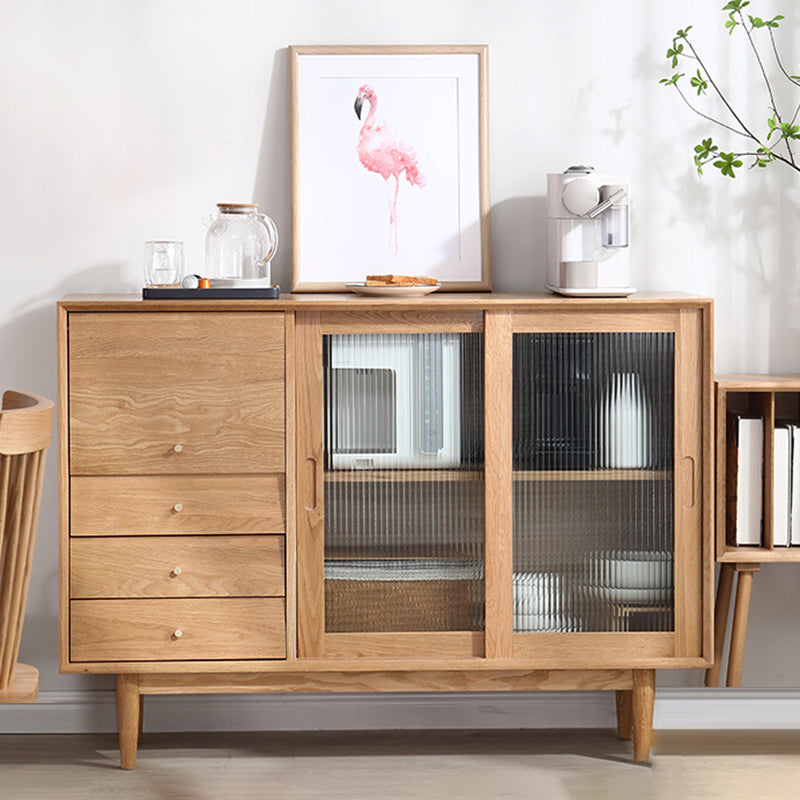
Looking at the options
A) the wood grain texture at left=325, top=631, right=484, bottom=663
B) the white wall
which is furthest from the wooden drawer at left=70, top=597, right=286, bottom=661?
the white wall

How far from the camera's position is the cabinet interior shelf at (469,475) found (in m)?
2.34

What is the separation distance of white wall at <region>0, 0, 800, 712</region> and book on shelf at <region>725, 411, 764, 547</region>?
0.39 meters

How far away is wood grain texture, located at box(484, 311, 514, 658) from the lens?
2.31 meters

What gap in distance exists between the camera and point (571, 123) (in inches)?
104

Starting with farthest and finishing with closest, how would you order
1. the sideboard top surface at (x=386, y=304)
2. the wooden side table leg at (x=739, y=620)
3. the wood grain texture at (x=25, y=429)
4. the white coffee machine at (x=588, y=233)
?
the wooden side table leg at (x=739, y=620), the white coffee machine at (x=588, y=233), the sideboard top surface at (x=386, y=304), the wood grain texture at (x=25, y=429)

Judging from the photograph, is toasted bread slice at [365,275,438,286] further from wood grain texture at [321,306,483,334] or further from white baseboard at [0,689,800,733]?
white baseboard at [0,689,800,733]

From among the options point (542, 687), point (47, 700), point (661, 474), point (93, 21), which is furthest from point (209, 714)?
point (93, 21)

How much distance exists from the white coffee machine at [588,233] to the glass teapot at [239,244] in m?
0.70

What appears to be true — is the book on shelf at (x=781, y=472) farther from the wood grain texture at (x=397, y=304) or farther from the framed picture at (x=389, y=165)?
the framed picture at (x=389, y=165)

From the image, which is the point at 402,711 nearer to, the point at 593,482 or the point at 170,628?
the point at 170,628

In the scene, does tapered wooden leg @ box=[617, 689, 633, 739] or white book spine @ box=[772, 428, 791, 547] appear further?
tapered wooden leg @ box=[617, 689, 633, 739]

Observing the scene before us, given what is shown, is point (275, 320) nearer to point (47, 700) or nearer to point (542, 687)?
point (542, 687)

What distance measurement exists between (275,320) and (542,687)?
3.48 ft

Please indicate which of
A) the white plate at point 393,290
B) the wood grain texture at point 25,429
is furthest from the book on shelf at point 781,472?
the wood grain texture at point 25,429
